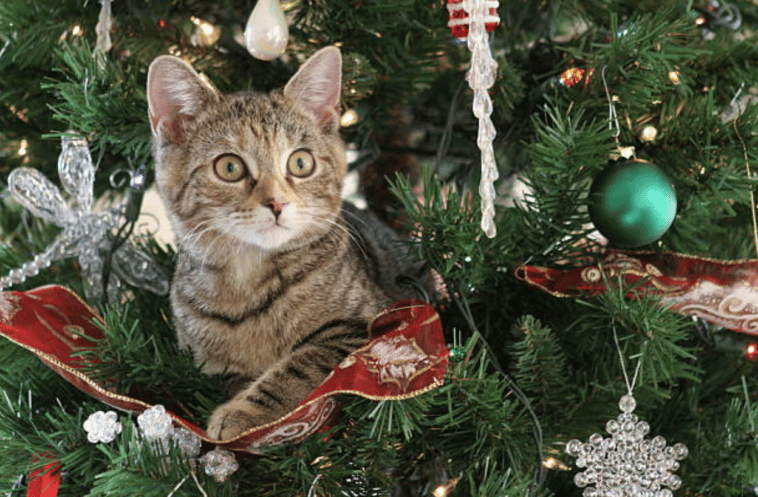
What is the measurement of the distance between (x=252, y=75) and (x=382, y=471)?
1.70 ft

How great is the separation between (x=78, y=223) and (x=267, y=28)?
31cm

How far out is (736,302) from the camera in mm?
727

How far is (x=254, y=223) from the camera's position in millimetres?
763

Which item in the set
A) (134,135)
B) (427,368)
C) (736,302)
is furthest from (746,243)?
(134,135)

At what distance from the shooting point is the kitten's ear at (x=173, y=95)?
2.47 feet

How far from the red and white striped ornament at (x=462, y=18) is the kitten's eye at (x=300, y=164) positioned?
270mm

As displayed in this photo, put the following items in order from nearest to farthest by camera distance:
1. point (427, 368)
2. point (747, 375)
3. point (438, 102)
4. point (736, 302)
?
point (427, 368)
point (736, 302)
point (747, 375)
point (438, 102)

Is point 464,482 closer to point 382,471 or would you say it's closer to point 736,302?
point 382,471

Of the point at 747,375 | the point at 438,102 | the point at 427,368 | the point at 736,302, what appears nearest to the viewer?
the point at 427,368

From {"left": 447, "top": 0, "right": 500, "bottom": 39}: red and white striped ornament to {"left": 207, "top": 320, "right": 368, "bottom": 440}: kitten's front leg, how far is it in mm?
308

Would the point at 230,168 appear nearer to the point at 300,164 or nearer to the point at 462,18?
the point at 300,164

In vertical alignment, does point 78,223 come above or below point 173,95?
below

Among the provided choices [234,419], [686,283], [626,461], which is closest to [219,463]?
[234,419]

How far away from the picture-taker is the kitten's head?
771 mm
